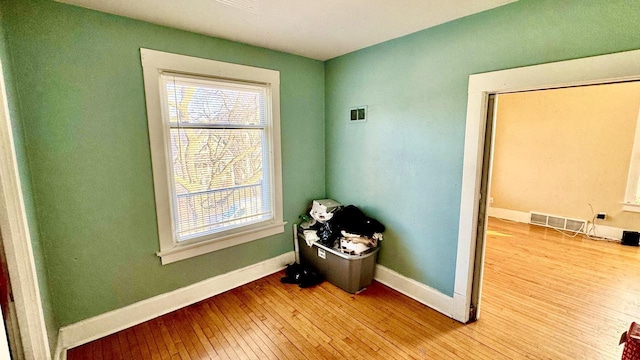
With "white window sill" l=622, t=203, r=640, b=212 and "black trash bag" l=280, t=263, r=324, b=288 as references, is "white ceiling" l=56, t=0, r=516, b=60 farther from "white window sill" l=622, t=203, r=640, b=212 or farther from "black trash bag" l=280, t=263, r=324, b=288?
"white window sill" l=622, t=203, r=640, b=212

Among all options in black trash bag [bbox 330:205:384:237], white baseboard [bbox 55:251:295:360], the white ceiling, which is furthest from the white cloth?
the white ceiling

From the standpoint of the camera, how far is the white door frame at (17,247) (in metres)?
1.16

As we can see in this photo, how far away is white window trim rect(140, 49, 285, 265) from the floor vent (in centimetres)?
454

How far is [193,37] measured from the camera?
2.18 meters

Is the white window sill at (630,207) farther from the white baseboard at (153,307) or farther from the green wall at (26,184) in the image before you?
the green wall at (26,184)

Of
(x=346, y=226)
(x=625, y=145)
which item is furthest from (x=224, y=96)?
(x=625, y=145)

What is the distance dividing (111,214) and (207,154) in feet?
2.72

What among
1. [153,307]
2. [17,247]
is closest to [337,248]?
[153,307]

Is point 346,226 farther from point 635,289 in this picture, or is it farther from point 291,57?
point 635,289

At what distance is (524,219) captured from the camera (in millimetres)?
4586

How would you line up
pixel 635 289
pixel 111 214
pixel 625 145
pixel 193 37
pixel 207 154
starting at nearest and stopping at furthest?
pixel 111 214 < pixel 193 37 < pixel 207 154 < pixel 635 289 < pixel 625 145

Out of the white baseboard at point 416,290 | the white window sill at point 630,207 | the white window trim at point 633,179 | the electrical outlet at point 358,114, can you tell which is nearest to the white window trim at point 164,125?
the electrical outlet at point 358,114

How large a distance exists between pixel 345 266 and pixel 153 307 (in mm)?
1671

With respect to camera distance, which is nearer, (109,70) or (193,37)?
(109,70)
